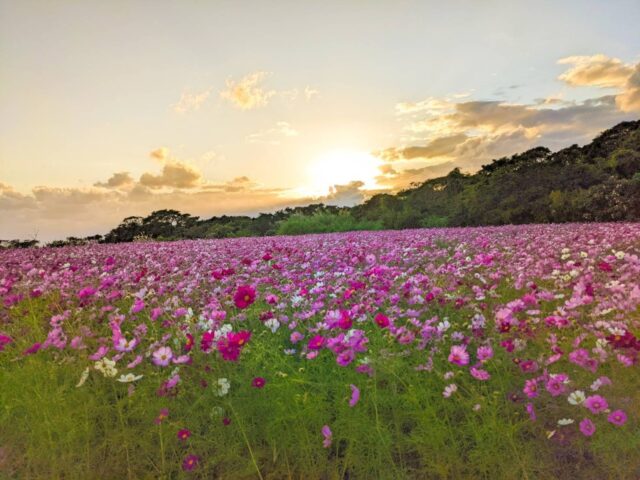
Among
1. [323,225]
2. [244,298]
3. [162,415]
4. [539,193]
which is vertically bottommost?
[162,415]

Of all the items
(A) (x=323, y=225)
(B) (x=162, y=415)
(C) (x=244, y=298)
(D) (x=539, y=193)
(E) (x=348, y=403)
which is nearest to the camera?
(B) (x=162, y=415)

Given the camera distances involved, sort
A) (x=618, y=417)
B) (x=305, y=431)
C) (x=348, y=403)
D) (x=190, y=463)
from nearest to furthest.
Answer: (x=618, y=417), (x=190, y=463), (x=305, y=431), (x=348, y=403)

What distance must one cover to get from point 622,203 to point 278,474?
16738mm

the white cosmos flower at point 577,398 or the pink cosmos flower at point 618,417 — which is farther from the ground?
the white cosmos flower at point 577,398

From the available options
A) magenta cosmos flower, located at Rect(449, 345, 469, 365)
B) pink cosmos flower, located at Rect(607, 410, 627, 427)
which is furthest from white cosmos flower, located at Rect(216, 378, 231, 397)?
pink cosmos flower, located at Rect(607, 410, 627, 427)

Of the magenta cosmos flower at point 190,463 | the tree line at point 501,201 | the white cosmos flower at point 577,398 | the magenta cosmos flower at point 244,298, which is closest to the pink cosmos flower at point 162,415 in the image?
the magenta cosmos flower at point 190,463

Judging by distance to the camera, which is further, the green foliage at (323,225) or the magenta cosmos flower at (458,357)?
the green foliage at (323,225)

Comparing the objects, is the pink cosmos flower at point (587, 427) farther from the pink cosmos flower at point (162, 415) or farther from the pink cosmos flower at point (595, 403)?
the pink cosmos flower at point (162, 415)

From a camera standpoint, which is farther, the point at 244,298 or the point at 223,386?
the point at 244,298

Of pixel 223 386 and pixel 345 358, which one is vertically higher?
pixel 345 358

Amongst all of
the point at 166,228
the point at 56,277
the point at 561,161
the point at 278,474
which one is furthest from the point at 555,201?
the point at 166,228

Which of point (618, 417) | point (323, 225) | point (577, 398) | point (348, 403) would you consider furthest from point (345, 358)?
point (323, 225)

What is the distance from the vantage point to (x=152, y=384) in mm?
3785

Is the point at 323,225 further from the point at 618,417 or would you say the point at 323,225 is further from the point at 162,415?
the point at 618,417
